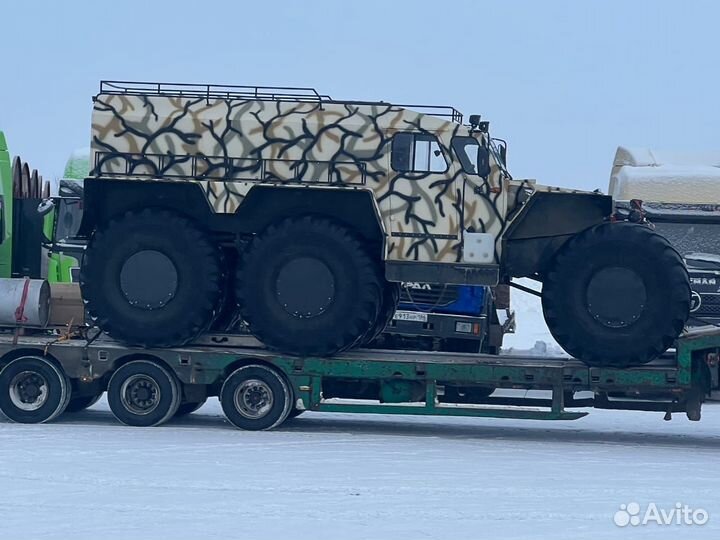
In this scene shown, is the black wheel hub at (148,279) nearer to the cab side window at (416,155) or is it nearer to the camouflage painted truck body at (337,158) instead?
the camouflage painted truck body at (337,158)

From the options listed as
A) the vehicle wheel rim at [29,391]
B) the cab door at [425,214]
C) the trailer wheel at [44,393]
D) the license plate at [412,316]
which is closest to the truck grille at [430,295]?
the license plate at [412,316]

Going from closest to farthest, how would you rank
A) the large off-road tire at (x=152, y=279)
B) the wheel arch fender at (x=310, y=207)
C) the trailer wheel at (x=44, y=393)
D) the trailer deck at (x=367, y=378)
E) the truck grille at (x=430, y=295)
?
the trailer deck at (x=367, y=378), the wheel arch fender at (x=310, y=207), the large off-road tire at (x=152, y=279), the trailer wheel at (x=44, y=393), the truck grille at (x=430, y=295)

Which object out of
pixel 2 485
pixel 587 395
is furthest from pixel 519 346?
pixel 2 485

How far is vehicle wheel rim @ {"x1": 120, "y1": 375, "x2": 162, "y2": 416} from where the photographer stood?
16.7 m

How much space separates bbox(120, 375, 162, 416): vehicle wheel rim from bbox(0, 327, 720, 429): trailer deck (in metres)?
0.01

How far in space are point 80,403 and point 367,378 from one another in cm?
456

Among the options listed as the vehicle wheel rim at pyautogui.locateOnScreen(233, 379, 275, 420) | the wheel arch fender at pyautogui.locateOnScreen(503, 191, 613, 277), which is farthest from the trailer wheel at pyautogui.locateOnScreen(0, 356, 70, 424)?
the wheel arch fender at pyautogui.locateOnScreen(503, 191, 613, 277)

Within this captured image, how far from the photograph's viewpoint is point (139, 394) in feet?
54.9

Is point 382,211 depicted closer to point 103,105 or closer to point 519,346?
point 103,105

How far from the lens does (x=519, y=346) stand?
3922 centimetres

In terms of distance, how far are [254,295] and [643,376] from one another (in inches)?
192

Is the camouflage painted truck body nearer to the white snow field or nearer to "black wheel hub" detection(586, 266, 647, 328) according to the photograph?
"black wheel hub" detection(586, 266, 647, 328)

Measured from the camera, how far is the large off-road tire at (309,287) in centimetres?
1609

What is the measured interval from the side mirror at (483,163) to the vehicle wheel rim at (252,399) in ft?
12.6
